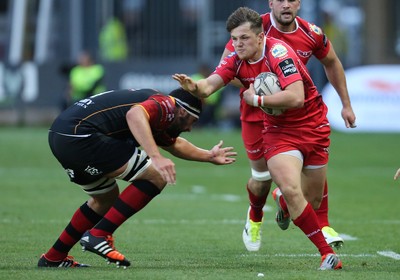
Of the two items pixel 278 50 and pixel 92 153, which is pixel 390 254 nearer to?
pixel 278 50

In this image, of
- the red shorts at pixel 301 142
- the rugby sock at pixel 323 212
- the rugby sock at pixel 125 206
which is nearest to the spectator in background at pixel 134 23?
the rugby sock at pixel 323 212

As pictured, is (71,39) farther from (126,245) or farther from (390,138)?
(126,245)

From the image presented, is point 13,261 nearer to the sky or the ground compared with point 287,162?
nearer to the ground

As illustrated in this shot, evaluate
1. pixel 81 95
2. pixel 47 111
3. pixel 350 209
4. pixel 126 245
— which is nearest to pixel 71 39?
pixel 47 111

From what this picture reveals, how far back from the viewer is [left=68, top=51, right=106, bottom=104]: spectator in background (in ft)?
84.3

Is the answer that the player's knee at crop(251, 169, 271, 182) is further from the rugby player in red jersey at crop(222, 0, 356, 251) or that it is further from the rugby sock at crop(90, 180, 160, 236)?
the rugby sock at crop(90, 180, 160, 236)

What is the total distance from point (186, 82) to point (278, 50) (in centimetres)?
86

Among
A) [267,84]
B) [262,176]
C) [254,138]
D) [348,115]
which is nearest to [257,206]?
[262,176]

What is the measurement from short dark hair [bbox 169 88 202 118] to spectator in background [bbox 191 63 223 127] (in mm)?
19061

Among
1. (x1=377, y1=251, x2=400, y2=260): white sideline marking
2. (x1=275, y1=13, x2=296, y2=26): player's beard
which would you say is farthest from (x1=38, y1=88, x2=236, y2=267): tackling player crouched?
(x1=377, y1=251, x2=400, y2=260): white sideline marking

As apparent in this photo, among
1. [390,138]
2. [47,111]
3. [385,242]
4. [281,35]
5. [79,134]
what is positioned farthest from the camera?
[47,111]

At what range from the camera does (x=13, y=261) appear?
29.2 feet

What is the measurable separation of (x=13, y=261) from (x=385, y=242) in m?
3.67

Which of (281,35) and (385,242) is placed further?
(385,242)
